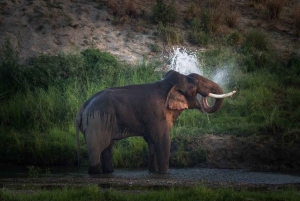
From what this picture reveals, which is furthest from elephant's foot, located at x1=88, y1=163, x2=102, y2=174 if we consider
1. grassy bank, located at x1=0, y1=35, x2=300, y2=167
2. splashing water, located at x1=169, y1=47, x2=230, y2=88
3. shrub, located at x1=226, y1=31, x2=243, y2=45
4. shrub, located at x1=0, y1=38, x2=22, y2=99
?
shrub, located at x1=226, y1=31, x2=243, y2=45

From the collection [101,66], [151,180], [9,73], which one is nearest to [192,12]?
[101,66]

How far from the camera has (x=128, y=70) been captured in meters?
18.5

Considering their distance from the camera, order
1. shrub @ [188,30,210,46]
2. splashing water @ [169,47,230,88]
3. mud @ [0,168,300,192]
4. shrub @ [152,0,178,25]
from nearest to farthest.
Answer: mud @ [0,168,300,192] → splashing water @ [169,47,230,88] → shrub @ [188,30,210,46] → shrub @ [152,0,178,25]

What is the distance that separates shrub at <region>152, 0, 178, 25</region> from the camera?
835 inches

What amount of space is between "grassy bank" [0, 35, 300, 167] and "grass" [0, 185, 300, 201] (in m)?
4.36

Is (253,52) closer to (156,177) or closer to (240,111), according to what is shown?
(240,111)

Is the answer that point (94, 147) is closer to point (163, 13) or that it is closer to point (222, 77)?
point (222, 77)

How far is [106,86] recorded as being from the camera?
1759 cm

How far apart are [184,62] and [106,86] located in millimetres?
2417

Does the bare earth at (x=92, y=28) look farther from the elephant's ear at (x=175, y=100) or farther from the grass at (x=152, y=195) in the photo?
the grass at (x=152, y=195)

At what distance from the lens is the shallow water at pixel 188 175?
12.7 metres

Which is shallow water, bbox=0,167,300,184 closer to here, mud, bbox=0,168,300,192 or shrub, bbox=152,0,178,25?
mud, bbox=0,168,300,192

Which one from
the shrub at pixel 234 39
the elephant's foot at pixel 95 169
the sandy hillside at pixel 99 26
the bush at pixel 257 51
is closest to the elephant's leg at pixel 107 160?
the elephant's foot at pixel 95 169

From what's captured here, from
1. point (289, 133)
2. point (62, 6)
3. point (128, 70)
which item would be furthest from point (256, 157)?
point (62, 6)
